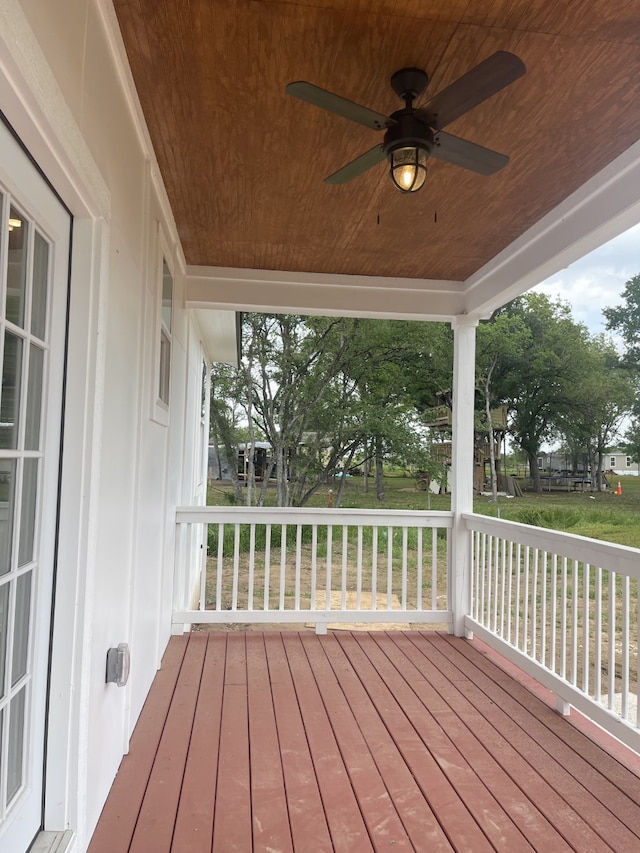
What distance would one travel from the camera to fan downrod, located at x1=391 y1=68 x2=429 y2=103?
6.43 feet

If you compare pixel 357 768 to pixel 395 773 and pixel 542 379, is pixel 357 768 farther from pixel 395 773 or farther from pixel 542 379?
pixel 542 379

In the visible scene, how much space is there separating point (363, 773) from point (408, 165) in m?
2.34

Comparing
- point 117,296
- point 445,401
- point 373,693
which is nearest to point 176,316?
point 117,296

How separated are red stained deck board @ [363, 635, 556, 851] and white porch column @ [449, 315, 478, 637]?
1.03 metres

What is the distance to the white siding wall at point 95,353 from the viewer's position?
49.9 inches

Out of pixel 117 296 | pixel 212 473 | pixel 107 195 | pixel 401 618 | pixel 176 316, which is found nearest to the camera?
pixel 107 195

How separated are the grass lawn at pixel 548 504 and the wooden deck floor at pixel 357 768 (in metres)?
2.22

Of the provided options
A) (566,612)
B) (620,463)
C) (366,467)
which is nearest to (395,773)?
(566,612)

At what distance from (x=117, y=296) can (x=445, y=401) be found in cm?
820

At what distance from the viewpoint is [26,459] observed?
4.56 ft

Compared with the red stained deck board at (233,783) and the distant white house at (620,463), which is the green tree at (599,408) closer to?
the distant white house at (620,463)

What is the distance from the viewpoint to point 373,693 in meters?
2.99

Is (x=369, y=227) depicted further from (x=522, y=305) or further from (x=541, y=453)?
(x=522, y=305)

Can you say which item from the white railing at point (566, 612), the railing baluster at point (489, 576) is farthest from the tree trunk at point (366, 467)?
the railing baluster at point (489, 576)
